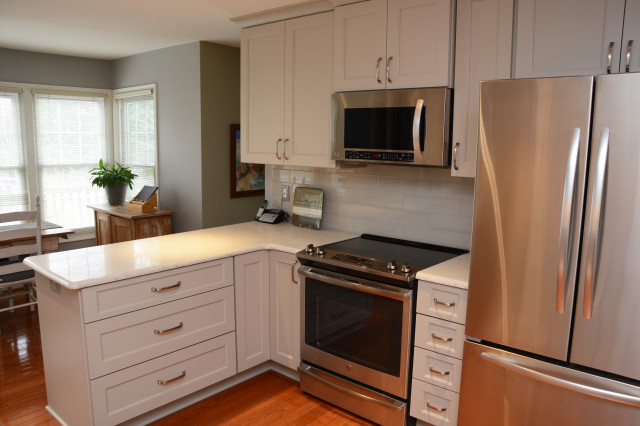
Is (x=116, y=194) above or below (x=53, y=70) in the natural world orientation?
below

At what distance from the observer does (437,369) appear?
2326mm

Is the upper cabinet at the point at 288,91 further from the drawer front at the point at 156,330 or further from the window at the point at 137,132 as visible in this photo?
the window at the point at 137,132

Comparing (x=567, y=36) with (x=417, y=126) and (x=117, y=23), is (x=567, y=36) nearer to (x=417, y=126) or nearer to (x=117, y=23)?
(x=417, y=126)

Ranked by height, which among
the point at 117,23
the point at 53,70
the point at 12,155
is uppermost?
the point at 117,23

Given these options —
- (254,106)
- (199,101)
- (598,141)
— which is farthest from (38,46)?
(598,141)

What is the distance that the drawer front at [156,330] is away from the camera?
2249 millimetres

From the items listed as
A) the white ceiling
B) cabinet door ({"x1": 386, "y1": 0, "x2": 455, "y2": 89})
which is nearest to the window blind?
the white ceiling

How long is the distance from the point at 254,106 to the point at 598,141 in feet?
7.57

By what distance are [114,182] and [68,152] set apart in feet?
3.10

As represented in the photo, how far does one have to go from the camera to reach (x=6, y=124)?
494 centimetres

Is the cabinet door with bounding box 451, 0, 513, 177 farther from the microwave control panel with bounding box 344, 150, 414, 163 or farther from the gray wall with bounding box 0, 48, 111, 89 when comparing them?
the gray wall with bounding box 0, 48, 111, 89

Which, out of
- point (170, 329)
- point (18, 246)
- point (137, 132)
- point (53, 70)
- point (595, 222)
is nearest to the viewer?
point (595, 222)

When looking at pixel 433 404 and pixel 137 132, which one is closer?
pixel 433 404

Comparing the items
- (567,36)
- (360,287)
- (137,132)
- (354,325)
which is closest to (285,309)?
(354,325)
